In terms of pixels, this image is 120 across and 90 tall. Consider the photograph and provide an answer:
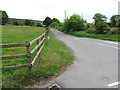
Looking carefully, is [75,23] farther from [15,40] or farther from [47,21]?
[47,21]

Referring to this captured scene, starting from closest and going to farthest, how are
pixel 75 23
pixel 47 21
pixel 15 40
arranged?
pixel 15 40 → pixel 75 23 → pixel 47 21

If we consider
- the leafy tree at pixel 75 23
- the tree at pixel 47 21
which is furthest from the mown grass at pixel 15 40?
the tree at pixel 47 21

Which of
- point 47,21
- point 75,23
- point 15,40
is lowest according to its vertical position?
point 15,40

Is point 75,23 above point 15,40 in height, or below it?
above

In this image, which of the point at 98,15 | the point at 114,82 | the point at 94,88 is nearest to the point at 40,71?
the point at 94,88

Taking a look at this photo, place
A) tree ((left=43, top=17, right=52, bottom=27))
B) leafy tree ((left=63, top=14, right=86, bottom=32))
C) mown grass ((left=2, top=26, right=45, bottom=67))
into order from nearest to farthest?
mown grass ((left=2, top=26, right=45, bottom=67)) < leafy tree ((left=63, top=14, right=86, bottom=32)) < tree ((left=43, top=17, right=52, bottom=27))

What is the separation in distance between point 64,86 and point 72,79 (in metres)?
0.50

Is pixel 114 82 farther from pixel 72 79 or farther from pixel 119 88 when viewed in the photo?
pixel 72 79

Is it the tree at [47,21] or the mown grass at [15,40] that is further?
the tree at [47,21]

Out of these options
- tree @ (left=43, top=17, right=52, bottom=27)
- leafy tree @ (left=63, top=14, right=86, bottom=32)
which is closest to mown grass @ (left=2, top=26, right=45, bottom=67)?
leafy tree @ (left=63, top=14, right=86, bottom=32)

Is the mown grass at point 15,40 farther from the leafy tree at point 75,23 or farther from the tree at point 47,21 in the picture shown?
the tree at point 47,21

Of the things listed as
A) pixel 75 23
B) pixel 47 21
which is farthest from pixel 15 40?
pixel 47 21

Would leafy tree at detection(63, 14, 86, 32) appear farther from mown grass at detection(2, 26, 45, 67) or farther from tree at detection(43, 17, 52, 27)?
tree at detection(43, 17, 52, 27)

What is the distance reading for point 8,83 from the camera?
9.84ft
